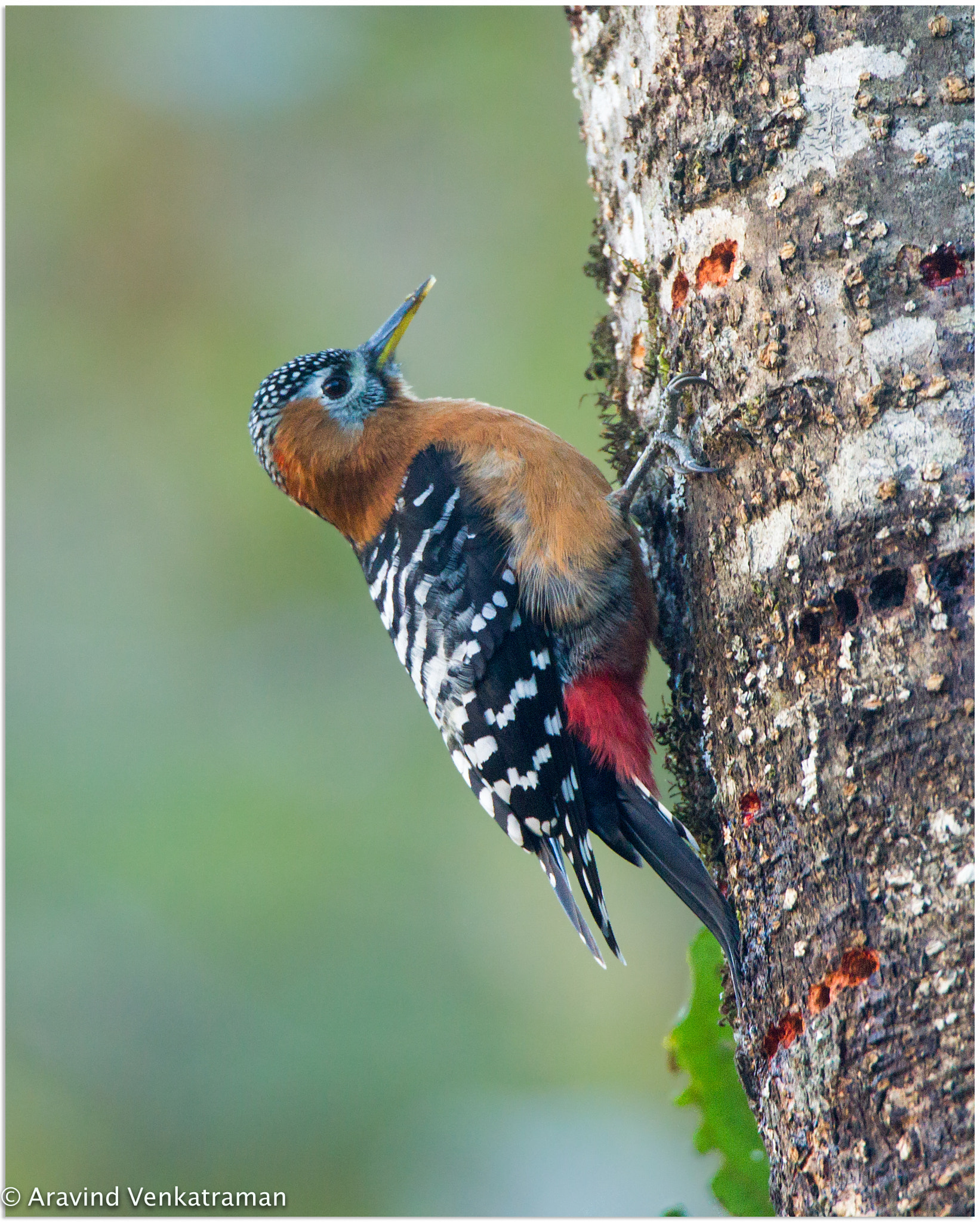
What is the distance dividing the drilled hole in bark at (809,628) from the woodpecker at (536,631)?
0.69m

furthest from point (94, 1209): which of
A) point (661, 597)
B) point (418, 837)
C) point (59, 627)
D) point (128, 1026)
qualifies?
point (661, 597)

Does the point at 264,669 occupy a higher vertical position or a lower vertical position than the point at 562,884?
higher

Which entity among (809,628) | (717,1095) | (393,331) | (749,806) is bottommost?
(717,1095)

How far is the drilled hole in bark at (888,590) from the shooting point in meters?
2.39

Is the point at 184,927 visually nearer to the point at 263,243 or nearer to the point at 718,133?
the point at 263,243

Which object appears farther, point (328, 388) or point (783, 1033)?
point (328, 388)

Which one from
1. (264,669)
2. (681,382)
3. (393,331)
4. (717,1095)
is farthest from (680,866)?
(264,669)

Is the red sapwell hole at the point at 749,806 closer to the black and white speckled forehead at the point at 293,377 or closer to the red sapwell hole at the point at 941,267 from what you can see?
the red sapwell hole at the point at 941,267

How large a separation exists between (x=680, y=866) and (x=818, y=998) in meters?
0.74

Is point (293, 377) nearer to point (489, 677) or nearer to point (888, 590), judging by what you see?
point (489, 677)

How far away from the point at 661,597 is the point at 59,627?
6.32 meters

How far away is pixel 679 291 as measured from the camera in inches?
124

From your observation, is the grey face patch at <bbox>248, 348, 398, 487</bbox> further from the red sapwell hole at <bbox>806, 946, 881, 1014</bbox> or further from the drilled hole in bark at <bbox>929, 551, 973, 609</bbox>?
the red sapwell hole at <bbox>806, 946, 881, 1014</bbox>

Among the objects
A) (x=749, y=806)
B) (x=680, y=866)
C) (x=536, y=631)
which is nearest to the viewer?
(x=749, y=806)
